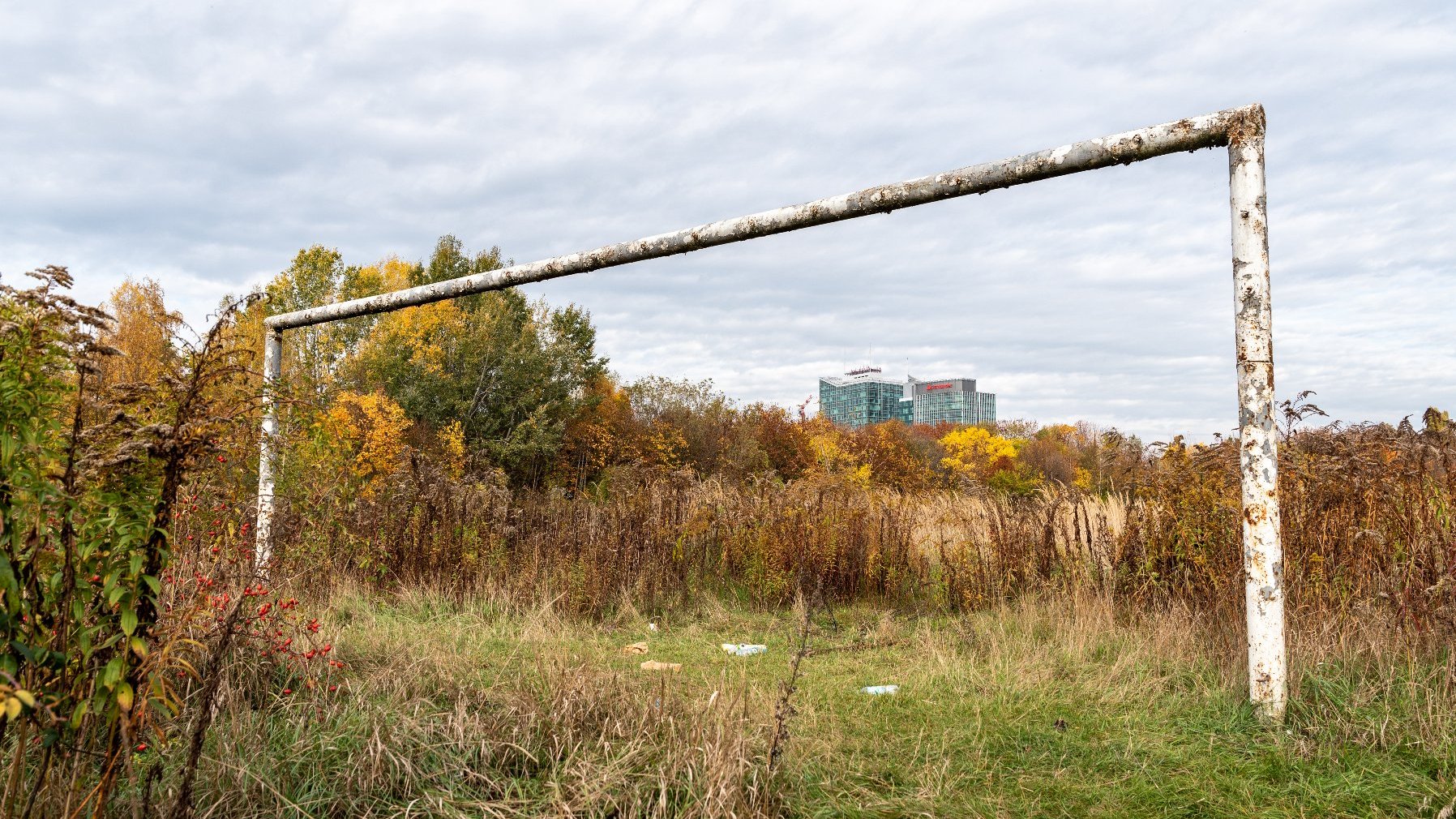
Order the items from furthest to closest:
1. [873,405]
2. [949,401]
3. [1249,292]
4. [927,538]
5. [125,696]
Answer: [949,401]
[873,405]
[927,538]
[1249,292]
[125,696]

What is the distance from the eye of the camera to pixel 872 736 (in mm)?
3691

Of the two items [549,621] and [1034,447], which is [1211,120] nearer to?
[549,621]

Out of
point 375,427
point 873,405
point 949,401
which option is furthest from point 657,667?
point 949,401

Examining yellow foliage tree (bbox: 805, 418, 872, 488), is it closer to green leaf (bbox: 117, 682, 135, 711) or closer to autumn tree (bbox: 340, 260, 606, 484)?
autumn tree (bbox: 340, 260, 606, 484)

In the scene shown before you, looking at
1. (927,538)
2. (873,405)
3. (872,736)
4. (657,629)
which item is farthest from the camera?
(873,405)

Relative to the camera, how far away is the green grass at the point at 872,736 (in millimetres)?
2684

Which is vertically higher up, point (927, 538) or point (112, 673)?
point (112, 673)

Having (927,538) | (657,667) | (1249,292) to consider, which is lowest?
(657,667)

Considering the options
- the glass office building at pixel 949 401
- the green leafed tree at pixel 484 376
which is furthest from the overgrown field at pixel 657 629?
the glass office building at pixel 949 401

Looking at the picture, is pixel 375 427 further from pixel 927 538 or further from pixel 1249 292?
pixel 1249 292

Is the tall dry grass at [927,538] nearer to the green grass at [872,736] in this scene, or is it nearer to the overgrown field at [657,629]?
the overgrown field at [657,629]

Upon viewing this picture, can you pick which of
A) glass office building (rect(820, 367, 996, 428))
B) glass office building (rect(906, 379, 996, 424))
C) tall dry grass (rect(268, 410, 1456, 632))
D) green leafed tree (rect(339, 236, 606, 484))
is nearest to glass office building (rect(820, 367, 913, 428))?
glass office building (rect(820, 367, 996, 428))

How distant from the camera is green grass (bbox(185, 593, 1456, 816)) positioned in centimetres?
268

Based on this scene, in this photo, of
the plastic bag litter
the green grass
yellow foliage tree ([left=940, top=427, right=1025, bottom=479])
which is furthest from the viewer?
yellow foliage tree ([left=940, top=427, right=1025, bottom=479])
